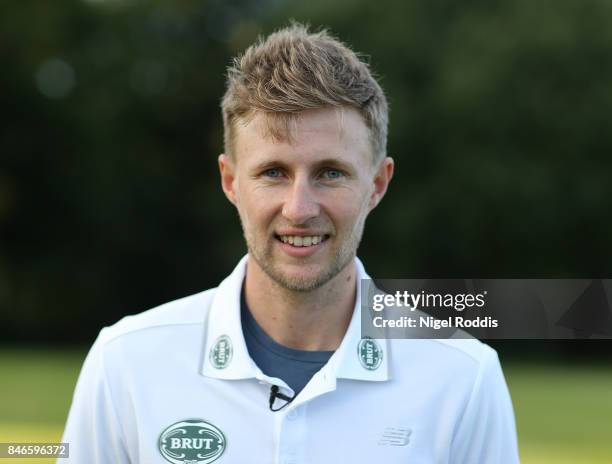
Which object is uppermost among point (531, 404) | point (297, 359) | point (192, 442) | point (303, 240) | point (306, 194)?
point (531, 404)

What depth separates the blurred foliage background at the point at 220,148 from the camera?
25719 millimetres

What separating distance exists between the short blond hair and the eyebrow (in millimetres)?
75

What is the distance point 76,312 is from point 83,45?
8525mm

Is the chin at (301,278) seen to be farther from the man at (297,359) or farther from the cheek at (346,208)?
the cheek at (346,208)

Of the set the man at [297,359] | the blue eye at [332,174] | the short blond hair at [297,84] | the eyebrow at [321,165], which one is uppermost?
the short blond hair at [297,84]

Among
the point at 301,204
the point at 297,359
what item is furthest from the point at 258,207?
the point at 297,359

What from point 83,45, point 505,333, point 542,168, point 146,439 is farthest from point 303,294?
point 83,45

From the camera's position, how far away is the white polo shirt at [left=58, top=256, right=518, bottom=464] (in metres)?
2.52

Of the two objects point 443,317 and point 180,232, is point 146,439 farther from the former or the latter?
point 180,232

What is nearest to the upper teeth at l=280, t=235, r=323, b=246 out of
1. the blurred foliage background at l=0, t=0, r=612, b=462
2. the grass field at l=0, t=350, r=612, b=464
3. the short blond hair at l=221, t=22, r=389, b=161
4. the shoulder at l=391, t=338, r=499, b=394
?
the short blond hair at l=221, t=22, r=389, b=161

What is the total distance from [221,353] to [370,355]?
1.41 feet

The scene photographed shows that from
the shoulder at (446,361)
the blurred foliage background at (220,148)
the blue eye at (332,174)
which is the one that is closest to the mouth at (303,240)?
the blue eye at (332,174)

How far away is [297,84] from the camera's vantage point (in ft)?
8.48
